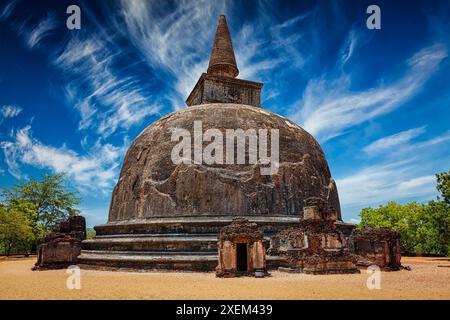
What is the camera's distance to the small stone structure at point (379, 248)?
13.3 metres

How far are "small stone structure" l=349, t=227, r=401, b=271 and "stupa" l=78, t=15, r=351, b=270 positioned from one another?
1.62m

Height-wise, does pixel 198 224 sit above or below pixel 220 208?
below

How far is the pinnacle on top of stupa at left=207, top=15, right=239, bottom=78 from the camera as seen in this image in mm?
22736

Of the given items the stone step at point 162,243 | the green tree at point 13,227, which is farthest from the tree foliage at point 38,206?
the stone step at point 162,243

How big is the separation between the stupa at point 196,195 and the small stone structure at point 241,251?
3.43 feet

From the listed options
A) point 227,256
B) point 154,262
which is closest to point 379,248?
point 227,256

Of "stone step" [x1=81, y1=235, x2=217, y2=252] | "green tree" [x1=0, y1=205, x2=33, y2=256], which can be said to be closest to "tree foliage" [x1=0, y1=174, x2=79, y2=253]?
"green tree" [x1=0, y1=205, x2=33, y2=256]

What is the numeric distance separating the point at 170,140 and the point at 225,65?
29.4 feet

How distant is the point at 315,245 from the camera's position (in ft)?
39.2

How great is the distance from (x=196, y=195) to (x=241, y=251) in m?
3.50

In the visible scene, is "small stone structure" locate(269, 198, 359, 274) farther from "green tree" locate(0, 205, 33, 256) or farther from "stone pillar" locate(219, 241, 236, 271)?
"green tree" locate(0, 205, 33, 256)

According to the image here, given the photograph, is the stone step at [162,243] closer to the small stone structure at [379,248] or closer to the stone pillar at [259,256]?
the stone pillar at [259,256]

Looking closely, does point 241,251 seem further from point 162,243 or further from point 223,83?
point 223,83

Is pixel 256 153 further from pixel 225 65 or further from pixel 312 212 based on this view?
pixel 225 65
